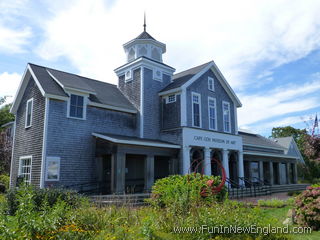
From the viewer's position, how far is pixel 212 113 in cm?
2325

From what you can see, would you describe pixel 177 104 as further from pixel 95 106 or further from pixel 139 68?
pixel 95 106

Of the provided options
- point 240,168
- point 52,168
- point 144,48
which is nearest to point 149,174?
point 52,168

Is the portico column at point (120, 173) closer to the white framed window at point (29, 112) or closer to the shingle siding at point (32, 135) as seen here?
the shingle siding at point (32, 135)

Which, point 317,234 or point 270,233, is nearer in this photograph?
point 270,233

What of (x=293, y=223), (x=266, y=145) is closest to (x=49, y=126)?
(x=293, y=223)

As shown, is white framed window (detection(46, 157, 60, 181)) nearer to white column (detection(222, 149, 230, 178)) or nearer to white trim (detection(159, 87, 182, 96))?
white trim (detection(159, 87, 182, 96))

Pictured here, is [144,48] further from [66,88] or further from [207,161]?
[207,161]

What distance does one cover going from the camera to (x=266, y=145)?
3519 cm

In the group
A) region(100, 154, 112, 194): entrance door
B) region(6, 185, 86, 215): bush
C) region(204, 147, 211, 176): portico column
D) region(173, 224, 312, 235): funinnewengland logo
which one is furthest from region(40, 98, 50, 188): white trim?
region(173, 224, 312, 235): funinnewengland logo

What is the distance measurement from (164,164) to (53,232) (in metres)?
16.9

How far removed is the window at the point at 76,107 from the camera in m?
17.0

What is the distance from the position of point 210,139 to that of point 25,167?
41.9 feet

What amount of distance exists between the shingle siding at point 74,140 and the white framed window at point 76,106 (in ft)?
0.94

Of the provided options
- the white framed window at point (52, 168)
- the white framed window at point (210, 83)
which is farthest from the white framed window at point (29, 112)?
the white framed window at point (210, 83)
